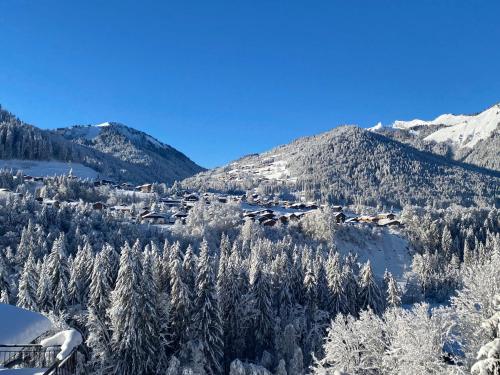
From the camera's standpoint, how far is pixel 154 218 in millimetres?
121938

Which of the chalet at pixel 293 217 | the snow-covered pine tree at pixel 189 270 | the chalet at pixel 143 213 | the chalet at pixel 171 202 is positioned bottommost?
the snow-covered pine tree at pixel 189 270

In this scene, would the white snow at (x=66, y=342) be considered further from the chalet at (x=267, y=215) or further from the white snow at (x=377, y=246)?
the chalet at (x=267, y=215)

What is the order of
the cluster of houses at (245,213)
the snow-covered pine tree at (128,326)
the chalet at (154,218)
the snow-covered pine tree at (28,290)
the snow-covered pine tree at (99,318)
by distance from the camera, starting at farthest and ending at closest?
the cluster of houses at (245,213), the chalet at (154,218), the snow-covered pine tree at (28,290), the snow-covered pine tree at (128,326), the snow-covered pine tree at (99,318)

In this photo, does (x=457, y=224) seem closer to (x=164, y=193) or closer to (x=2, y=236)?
(x=164, y=193)

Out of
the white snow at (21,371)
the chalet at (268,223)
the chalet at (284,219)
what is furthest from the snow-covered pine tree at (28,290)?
the chalet at (284,219)

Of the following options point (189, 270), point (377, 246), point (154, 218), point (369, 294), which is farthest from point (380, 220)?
point (189, 270)

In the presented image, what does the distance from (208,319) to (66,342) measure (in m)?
32.3

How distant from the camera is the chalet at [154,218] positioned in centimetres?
11919

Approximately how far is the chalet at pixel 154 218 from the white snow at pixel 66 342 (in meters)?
104

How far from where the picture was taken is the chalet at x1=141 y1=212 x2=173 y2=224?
119m

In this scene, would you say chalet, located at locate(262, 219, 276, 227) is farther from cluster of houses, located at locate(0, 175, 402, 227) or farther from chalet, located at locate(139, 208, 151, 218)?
chalet, located at locate(139, 208, 151, 218)

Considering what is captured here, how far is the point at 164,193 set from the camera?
180 meters

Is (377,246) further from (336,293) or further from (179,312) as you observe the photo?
(179,312)

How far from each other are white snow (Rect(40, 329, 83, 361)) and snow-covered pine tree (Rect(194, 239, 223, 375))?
30019 millimetres
